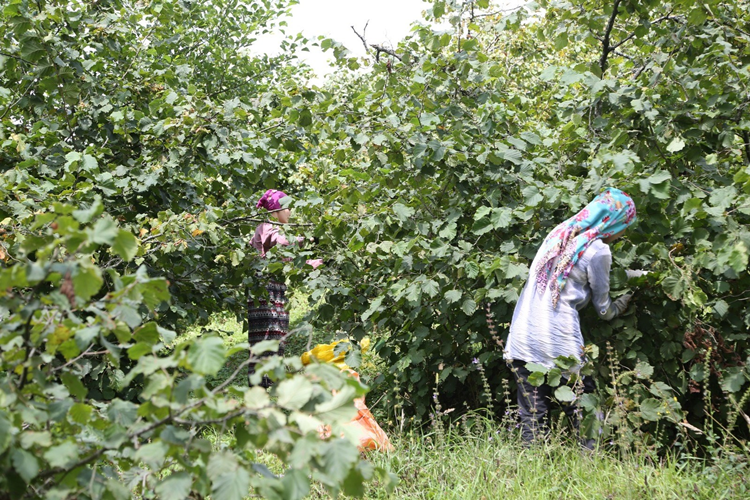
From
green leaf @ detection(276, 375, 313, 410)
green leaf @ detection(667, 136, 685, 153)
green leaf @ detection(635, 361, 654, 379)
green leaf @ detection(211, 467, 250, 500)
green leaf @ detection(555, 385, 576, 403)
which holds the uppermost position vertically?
green leaf @ detection(667, 136, 685, 153)

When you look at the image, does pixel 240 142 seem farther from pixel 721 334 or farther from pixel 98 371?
pixel 721 334

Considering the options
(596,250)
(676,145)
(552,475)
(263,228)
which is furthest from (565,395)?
(263,228)

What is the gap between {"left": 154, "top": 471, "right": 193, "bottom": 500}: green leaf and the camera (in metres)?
1.49

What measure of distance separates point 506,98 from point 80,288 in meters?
3.77

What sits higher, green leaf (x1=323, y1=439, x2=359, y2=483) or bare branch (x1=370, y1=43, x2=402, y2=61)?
bare branch (x1=370, y1=43, x2=402, y2=61)

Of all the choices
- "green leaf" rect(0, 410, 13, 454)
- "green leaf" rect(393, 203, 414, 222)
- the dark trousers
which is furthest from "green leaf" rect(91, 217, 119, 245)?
"green leaf" rect(393, 203, 414, 222)

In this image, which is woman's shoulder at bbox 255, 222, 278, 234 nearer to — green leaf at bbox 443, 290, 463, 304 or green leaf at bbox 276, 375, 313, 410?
green leaf at bbox 443, 290, 463, 304

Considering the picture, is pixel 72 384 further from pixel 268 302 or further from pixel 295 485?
pixel 268 302

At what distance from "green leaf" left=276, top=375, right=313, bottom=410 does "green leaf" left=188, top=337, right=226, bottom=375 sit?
142 millimetres

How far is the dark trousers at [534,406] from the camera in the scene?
3561 millimetres

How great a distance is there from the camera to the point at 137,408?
5.56 ft

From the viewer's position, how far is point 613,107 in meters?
3.94

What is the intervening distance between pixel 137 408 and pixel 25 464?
30 cm

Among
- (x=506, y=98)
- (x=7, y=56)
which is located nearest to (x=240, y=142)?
(x=7, y=56)
